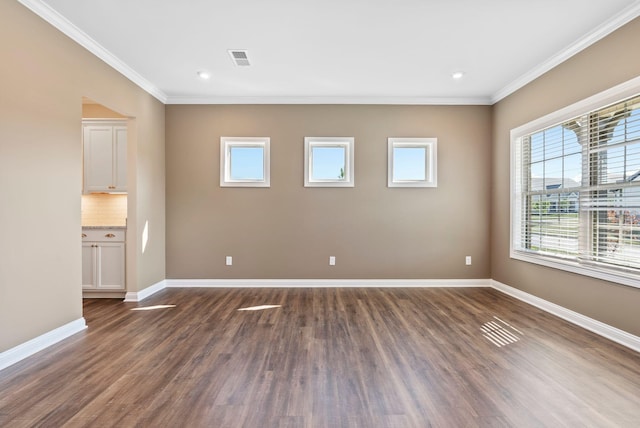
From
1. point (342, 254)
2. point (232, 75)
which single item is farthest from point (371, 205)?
point (232, 75)

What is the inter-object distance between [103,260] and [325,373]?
3.60m

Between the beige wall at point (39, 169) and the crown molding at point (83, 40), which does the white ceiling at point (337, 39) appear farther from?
the beige wall at point (39, 169)

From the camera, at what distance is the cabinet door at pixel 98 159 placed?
445 cm

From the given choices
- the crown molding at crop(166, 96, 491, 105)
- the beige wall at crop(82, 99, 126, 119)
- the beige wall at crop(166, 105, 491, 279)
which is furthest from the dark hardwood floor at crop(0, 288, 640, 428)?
the crown molding at crop(166, 96, 491, 105)

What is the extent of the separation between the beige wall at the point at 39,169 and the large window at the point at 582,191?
529cm

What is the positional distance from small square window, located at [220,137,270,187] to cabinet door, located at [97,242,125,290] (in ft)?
5.66

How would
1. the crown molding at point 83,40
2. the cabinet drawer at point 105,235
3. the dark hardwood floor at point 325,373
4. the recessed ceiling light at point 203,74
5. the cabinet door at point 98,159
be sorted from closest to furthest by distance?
the dark hardwood floor at point 325,373 → the crown molding at point 83,40 → the recessed ceiling light at point 203,74 → the cabinet drawer at point 105,235 → the cabinet door at point 98,159

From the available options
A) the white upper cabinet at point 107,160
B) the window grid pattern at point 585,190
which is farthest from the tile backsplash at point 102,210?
the window grid pattern at point 585,190

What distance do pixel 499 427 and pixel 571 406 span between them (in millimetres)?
595

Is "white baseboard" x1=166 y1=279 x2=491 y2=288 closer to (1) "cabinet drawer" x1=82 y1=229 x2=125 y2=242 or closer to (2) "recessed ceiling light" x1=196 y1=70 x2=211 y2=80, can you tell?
(1) "cabinet drawer" x1=82 y1=229 x2=125 y2=242

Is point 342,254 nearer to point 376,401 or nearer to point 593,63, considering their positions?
point 376,401

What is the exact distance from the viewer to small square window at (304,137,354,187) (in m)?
4.98

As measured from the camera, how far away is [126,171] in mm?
4469

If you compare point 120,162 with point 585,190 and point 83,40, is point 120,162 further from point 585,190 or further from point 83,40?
point 585,190
